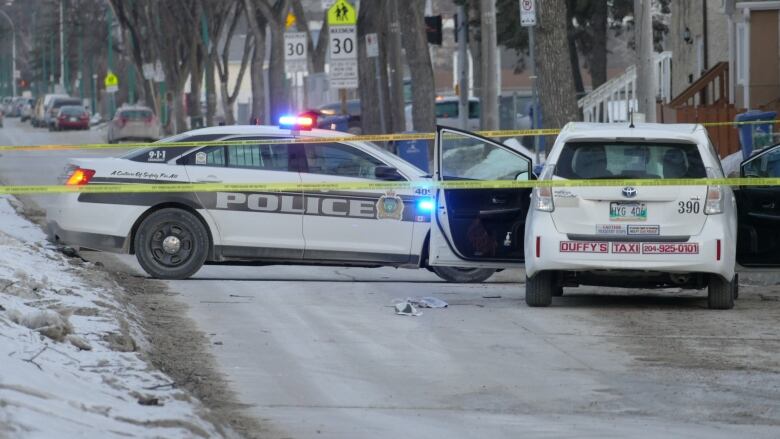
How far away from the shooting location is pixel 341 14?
30203 mm

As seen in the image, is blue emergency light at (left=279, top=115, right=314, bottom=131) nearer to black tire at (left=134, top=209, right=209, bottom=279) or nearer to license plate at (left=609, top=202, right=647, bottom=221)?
black tire at (left=134, top=209, right=209, bottom=279)

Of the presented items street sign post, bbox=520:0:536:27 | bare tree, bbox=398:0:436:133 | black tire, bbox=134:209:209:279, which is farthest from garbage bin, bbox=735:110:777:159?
bare tree, bbox=398:0:436:133

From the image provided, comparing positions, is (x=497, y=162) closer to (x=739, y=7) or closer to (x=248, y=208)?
(x=248, y=208)

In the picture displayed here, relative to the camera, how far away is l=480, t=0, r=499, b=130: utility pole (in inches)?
1106

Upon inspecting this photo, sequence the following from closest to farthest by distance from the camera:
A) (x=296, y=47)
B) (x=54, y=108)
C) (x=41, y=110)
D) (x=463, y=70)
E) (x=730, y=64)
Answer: (x=730, y=64) < (x=296, y=47) < (x=463, y=70) < (x=54, y=108) < (x=41, y=110)

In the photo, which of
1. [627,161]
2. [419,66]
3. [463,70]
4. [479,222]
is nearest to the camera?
[627,161]

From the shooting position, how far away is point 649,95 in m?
20.8

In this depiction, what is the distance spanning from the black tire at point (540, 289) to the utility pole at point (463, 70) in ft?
75.7

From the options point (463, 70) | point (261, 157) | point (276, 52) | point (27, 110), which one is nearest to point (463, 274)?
point (261, 157)

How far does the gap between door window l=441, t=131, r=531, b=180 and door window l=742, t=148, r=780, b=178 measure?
190cm

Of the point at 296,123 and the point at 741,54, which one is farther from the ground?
the point at 741,54

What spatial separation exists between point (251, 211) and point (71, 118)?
6591cm

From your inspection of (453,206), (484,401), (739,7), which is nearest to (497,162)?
(453,206)

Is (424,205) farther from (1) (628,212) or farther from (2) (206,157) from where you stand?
(1) (628,212)
